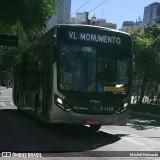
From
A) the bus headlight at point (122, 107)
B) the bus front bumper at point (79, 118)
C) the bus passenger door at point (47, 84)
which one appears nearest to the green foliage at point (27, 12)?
the bus passenger door at point (47, 84)

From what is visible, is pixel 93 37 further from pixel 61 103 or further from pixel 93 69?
pixel 61 103

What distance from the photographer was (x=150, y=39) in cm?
3638

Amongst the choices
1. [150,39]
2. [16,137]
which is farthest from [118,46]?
[150,39]

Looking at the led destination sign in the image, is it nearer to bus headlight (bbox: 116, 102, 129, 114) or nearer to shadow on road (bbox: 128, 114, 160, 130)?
bus headlight (bbox: 116, 102, 129, 114)

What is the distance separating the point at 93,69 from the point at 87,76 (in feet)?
1.04

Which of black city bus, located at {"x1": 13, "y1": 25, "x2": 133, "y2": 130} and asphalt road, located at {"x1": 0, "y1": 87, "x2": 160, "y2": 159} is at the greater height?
black city bus, located at {"x1": 13, "y1": 25, "x2": 133, "y2": 130}

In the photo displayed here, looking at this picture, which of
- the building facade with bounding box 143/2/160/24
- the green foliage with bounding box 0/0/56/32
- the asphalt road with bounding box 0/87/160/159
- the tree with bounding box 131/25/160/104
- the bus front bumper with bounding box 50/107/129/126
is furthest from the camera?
the building facade with bounding box 143/2/160/24

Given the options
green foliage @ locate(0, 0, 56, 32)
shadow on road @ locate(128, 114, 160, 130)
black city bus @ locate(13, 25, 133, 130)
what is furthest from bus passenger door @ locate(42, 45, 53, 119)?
green foliage @ locate(0, 0, 56, 32)

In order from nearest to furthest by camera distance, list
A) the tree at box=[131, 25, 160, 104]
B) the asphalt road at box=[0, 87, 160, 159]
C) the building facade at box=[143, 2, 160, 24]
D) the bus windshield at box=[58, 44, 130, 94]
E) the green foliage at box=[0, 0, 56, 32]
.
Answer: the asphalt road at box=[0, 87, 160, 159] < the bus windshield at box=[58, 44, 130, 94] < the green foliage at box=[0, 0, 56, 32] < the tree at box=[131, 25, 160, 104] < the building facade at box=[143, 2, 160, 24]

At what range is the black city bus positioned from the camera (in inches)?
550

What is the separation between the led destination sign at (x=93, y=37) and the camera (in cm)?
1435

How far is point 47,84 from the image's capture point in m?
14.9

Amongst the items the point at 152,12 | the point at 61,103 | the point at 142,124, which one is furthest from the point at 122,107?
the point at 152,12

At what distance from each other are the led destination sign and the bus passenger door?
3.39ft
